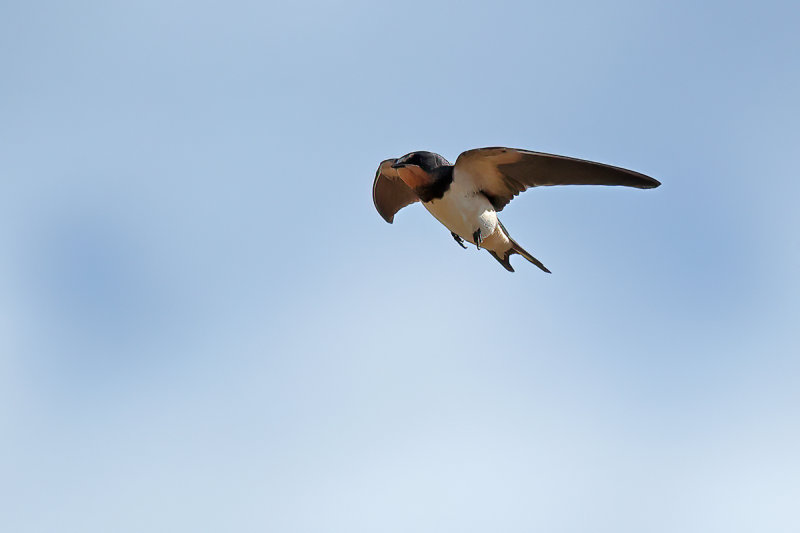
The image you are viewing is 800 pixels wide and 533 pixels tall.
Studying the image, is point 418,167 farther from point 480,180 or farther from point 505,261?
point 505,261

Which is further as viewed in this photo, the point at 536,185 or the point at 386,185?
the point at 386,185

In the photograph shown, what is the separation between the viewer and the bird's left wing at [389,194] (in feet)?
36.6

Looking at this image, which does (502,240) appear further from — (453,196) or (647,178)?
(647,178)

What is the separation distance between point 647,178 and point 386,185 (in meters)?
3.89

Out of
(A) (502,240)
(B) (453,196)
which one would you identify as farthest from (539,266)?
(B) (453,196)

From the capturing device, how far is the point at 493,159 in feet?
31.7

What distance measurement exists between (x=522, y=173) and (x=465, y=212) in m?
0.87

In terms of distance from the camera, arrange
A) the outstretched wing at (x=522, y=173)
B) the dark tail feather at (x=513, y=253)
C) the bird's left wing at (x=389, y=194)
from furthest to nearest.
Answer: the bird's left wing at (x=389, y=194), the dark tail feather at (x=513, y=253), the outstretched wing at (x=522, y=173)

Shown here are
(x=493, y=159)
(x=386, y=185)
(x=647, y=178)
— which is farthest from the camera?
(x=386, y=185)

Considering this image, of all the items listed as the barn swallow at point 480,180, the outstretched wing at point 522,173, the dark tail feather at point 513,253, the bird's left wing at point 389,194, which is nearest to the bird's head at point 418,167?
the barn swallow at point 480,180

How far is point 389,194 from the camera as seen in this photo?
1156 cm

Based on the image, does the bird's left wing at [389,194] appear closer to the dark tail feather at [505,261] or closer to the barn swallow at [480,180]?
the barn swallow at [480,180]

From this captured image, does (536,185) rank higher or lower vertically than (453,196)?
higher

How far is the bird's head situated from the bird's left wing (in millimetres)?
→ 961
